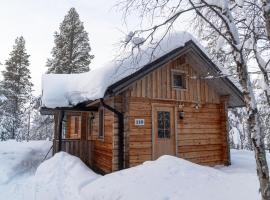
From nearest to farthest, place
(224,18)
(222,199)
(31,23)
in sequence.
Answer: (224,18) → (222,199) → (31,23)

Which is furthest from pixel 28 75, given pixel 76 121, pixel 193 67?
pixel 193 67

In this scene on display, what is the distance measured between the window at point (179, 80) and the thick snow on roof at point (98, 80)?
1.49 meters

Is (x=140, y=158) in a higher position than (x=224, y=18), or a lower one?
lower

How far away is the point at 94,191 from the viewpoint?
7383mm

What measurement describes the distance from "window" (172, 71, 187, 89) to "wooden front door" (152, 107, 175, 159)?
1212 mm

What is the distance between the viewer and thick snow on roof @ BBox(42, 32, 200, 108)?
9848 mm

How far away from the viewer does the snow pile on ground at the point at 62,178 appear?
8.09 metres

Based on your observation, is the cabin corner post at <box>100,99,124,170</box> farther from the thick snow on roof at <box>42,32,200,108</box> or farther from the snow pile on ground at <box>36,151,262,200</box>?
the snow pile on ground at <box>36,151,262,200</box>

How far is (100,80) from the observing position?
396 inches

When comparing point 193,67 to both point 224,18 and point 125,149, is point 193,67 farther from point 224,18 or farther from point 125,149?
point 224,18

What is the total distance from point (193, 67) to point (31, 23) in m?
8.53

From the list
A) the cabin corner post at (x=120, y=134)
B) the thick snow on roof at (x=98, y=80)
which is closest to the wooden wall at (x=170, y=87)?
the thick snow on roof at (x=98, y=80)

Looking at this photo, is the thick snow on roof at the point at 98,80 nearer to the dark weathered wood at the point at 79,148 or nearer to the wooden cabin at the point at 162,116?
the wooden cabin at the point at 162,116

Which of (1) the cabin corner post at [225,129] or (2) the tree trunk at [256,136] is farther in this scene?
(1) the cabin corner post at [225,129]
